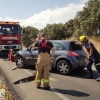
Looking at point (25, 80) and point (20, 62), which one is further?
point (20, 62)

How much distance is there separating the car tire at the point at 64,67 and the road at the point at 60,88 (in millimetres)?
222

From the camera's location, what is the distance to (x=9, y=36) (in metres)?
15.7

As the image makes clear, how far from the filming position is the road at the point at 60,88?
5891mm

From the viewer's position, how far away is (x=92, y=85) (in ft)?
23.4

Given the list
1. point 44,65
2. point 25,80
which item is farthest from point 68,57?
point 44,65

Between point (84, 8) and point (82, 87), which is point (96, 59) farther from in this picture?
point (84, 8)

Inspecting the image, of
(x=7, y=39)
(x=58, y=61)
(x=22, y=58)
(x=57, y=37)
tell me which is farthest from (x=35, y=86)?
(x=57, y=37)

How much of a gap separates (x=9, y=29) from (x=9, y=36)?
55cm

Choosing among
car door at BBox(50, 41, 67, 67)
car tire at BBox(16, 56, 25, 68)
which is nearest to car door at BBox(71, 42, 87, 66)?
car door at BBox(50, 41, 67, 67)

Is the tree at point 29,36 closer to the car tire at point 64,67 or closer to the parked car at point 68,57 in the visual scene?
the parked car at point 68,57

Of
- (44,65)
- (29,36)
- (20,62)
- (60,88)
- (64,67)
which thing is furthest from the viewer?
(29,36)

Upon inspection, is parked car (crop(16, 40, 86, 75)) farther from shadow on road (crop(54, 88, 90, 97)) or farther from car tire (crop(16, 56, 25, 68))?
shadow on road (crop(54, 88, 90, 97))

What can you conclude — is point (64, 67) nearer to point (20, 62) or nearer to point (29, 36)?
point (20, 62)

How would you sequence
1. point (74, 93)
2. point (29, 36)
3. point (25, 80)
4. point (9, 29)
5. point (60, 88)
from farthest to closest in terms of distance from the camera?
1. point (29, 36)
2. point (9, 29)
3. point (25, 80)
4. point (60, 88)
5. point (74, 93)
